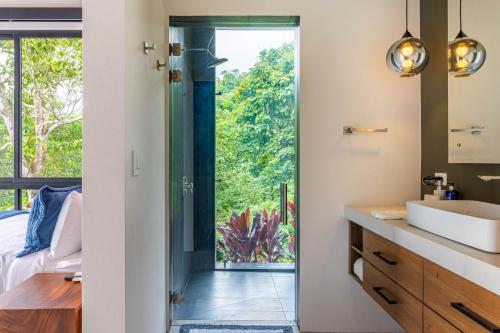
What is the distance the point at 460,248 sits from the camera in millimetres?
1261

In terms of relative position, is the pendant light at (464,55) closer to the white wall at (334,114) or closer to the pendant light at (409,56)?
the pendant light at (409,56)

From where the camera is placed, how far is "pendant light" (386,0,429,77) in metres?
2.11

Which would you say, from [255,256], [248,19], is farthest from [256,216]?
[248,19]

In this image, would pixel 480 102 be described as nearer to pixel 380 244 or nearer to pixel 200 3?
pixel 380 244

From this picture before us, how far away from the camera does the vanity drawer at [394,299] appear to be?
1505 mm

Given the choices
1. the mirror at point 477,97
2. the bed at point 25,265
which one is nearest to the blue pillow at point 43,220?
the bed at point 25,265

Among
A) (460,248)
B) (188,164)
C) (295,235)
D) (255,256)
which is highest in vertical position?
(188,164)

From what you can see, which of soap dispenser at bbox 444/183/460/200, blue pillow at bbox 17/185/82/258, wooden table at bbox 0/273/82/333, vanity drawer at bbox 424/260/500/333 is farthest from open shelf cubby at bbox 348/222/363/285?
blue pillow at bbox 17/185/82/258

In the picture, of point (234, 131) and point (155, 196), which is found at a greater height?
point (234, 131)

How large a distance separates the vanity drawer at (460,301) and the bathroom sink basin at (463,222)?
141 mm

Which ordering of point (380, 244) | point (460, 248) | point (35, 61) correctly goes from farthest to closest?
point (35, 61)
point (380, 244)
point (460, 248)

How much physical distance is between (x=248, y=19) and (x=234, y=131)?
80 centimetres

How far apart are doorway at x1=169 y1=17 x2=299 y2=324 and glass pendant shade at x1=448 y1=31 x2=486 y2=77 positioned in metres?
0.98

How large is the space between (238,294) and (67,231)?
124cm
